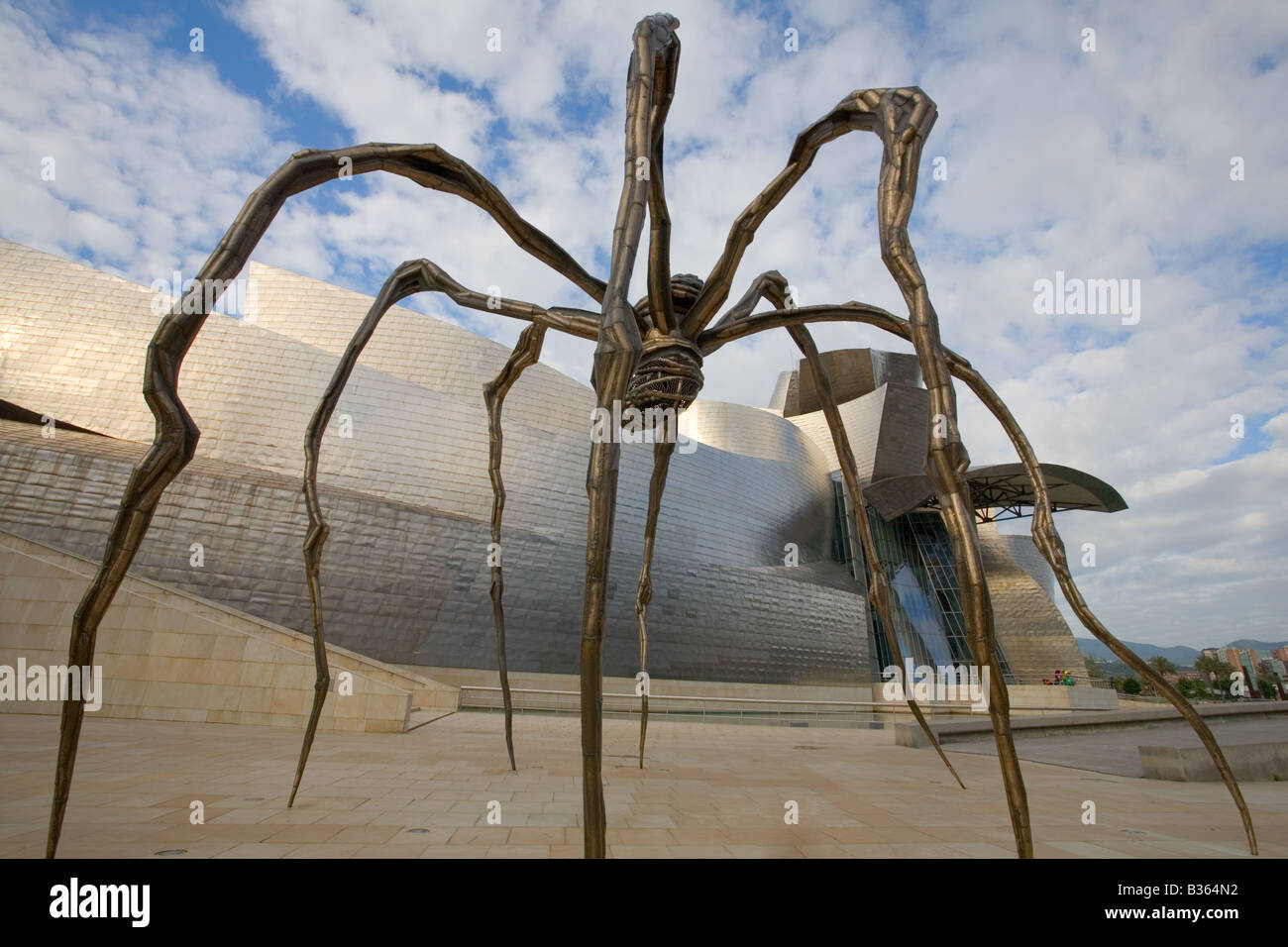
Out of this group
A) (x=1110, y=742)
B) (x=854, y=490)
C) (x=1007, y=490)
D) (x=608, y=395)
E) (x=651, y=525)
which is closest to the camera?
(x=608, y=395)

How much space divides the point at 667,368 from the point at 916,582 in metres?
36.0

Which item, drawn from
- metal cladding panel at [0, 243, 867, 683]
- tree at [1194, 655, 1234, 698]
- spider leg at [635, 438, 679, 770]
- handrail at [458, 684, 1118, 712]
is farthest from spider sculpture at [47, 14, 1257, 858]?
tree at [1194, 655, 1234, 698]

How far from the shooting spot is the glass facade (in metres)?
31.8

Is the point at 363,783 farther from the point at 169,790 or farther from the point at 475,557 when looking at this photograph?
the point at 475,557

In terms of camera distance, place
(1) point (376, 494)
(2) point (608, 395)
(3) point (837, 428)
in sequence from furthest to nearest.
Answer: (1) point (376, 494) < (3) point (837, 428) < (2) point (608, 395)

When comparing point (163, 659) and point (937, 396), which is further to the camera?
point (163, 659)

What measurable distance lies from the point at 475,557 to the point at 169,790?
512 inches

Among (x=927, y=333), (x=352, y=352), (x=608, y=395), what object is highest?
(x=352, y=352)

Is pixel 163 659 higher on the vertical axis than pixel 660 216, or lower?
lower

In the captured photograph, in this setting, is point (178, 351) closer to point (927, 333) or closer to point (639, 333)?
point (639, 333)

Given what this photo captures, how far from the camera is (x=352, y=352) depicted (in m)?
3.95

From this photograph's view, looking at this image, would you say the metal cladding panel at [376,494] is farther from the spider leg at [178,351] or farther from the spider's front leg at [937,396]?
the spider's front leg at [937,396]

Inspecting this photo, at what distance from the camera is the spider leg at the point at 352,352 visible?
3.75 metres

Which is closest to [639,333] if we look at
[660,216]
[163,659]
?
[660,216]
